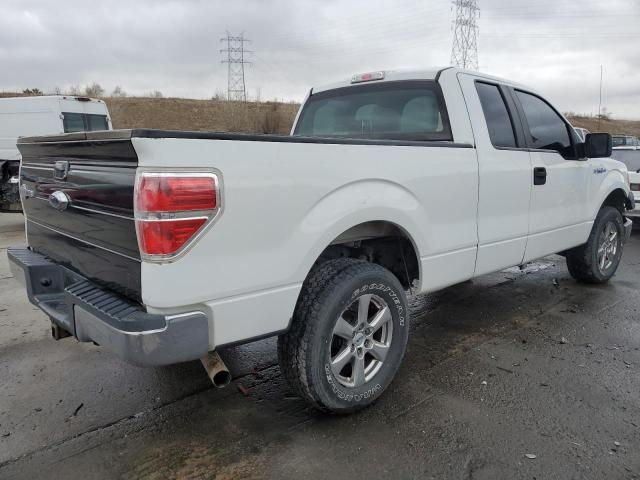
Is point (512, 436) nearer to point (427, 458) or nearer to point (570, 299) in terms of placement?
point (427, 458)

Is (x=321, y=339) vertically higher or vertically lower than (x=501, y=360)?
higher

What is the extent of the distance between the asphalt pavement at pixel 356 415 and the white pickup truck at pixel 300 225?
0.96 feet

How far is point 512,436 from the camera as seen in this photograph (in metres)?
2.79

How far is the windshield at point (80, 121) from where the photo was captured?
46.4 ft

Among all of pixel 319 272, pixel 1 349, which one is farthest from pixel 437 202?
pixel 1 349

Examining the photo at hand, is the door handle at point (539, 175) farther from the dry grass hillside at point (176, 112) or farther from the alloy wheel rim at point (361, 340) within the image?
the dry grass hillside at point (176, 112)

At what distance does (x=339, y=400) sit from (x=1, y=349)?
288 centimetres

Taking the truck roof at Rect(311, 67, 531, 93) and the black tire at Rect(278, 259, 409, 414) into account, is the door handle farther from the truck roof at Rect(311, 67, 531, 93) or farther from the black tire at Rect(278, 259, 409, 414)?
the black tire at Rect(278, 259, 409, 414)

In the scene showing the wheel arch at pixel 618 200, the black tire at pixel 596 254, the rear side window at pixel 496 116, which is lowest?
the black tire at pixel 596 254

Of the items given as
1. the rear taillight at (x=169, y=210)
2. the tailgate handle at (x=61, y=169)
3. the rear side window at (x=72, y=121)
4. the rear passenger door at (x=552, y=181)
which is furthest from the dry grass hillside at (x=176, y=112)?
the rear taillight at (x=169, y=210)

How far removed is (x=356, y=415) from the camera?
118 inches

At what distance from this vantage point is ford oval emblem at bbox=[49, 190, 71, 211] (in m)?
2.78

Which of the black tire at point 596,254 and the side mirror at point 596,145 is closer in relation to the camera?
the side mirror at point 596,145

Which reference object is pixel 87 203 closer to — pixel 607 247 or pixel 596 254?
pixel 596 254
